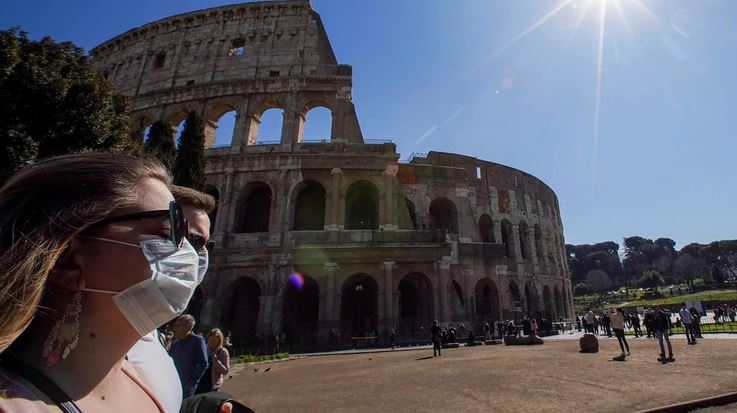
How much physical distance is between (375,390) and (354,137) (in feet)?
59.8

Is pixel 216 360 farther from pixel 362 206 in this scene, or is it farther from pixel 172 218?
pixel 362 206

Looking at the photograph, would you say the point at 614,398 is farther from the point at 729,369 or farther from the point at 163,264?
the point at 163,264

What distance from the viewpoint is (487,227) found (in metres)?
31.7

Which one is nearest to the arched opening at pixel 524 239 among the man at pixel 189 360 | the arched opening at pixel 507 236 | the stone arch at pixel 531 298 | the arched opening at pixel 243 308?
the arched opening at pixel 507 236

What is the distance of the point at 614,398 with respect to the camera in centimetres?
623

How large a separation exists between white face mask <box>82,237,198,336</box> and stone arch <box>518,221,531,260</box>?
34.0 metres

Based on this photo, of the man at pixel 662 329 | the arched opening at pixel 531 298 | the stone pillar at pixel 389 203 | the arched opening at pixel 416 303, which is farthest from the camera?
the arched opening at pixel 531 298

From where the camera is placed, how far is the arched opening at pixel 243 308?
70.2ft

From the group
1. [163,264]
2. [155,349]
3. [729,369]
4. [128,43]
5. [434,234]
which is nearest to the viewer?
[163,264]

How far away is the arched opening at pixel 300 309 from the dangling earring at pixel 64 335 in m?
19.8

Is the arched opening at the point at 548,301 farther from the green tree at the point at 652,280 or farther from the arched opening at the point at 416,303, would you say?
the green tree at the point at 652,280

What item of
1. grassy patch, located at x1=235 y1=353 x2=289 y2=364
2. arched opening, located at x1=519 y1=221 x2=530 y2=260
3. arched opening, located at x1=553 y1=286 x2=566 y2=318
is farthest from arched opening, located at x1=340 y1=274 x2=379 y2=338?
arched opening, located at x1=553 y1=286 x2=566 y2=318

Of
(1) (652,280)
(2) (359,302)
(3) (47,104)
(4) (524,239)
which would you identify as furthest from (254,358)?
(1) (652,280)

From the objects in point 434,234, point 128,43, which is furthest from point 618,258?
point 128,43
